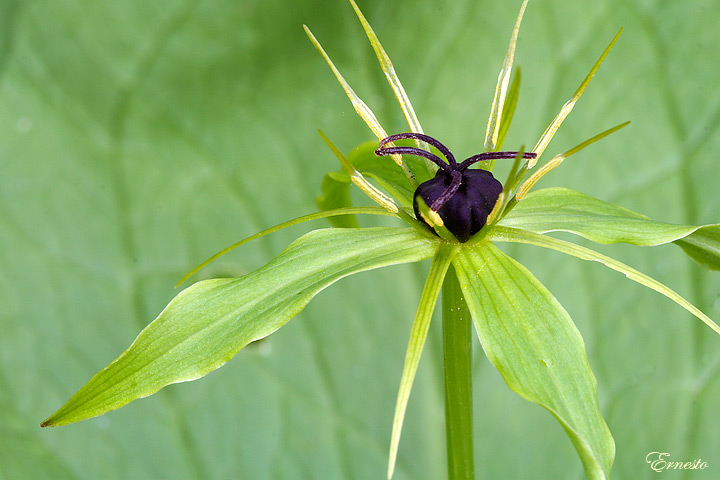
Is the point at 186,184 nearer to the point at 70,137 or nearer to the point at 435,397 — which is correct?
the point at 70,137

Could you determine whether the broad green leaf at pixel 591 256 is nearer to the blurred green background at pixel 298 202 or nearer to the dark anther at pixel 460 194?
A: the dark anther at pixel 460 194

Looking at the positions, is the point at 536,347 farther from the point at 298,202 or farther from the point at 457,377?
the point at 298,202

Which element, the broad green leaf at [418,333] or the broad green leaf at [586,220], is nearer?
the broad green leaf at [418,333]

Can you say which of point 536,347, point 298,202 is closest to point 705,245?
point 536,347
